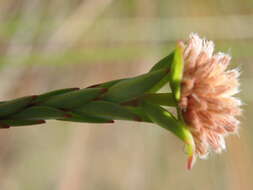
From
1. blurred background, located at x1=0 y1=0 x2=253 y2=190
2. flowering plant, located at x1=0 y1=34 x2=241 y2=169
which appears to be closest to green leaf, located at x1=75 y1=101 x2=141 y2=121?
flowering plant, located at x1=0 y1=34 x2=241 y2=169

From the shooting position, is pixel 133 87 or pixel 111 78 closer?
pixel 133 87

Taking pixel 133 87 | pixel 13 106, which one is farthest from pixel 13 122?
pixel 133 87

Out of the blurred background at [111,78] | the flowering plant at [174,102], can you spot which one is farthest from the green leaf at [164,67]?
the blurred background at [111,78]

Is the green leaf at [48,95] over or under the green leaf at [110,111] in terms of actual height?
over

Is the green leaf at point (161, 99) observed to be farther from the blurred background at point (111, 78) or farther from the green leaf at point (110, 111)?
the blurred background at point (111, 78)

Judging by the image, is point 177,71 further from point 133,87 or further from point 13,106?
point 13,106

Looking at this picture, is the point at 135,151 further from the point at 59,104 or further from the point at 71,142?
the point at 59,104

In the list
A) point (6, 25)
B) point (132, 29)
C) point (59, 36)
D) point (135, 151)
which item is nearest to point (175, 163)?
point (135, 151)

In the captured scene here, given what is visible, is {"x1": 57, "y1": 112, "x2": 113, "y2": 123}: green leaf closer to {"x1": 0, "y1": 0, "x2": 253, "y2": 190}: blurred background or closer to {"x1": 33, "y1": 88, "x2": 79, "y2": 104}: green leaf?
{"x1": 33, "y1": 88, "x2": 79, "y2": 104}: green leaf
